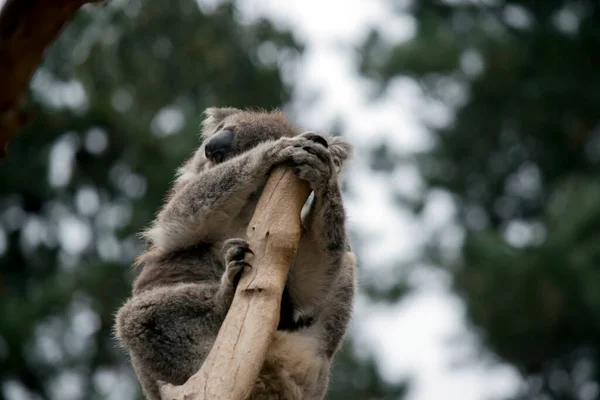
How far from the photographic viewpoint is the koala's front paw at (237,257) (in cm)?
444

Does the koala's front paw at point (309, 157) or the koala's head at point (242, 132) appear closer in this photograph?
the koala's front paw at point (309, 157)

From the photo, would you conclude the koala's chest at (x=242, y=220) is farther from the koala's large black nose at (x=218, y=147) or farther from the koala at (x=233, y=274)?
the koala's large black nose at (x=218, y=147)

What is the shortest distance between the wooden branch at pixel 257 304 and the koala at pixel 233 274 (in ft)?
0.56

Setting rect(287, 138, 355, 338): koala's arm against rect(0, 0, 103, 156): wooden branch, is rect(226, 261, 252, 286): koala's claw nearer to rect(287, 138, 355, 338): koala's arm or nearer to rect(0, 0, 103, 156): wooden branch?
rect(287, 138, 355, 338): koala's arm

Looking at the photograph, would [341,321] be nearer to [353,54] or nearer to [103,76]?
[103,76]

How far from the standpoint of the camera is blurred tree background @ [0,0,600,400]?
1611 cm

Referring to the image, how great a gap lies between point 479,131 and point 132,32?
1015 cm

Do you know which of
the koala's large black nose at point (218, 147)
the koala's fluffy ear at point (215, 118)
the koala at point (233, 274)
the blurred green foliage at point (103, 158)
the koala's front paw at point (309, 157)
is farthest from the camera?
the blurred green foliage at point (103, 158)

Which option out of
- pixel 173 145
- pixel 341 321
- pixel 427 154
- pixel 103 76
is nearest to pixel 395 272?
pixel 427 154

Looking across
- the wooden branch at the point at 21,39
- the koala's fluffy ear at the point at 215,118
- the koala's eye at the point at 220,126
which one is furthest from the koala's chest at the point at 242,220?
the wooden branch at the point at 21,39

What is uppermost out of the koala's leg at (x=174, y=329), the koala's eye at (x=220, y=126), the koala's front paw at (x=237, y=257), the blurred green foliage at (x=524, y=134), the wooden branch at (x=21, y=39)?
the wooden branch at (x=21, y=39)

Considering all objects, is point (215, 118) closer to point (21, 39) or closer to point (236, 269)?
point (21, 39)

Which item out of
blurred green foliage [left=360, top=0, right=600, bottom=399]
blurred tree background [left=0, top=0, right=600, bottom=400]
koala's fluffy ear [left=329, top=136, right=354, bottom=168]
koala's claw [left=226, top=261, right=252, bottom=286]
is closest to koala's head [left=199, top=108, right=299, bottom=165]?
koala's fluffy ear [left=329, top=136, right=354, bottom=168]

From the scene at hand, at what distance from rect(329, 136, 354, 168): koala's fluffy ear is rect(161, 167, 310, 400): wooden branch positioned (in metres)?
0.68
